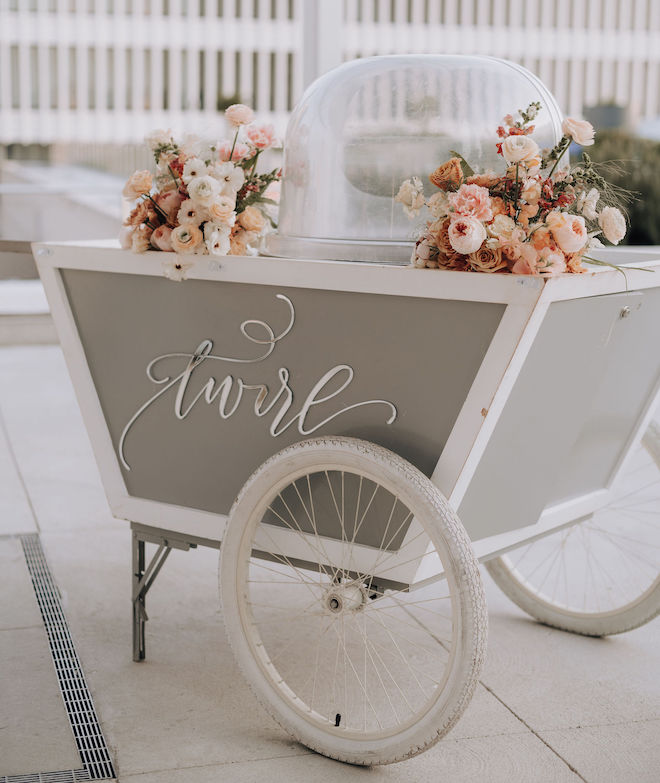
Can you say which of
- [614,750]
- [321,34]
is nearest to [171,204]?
[614,750]

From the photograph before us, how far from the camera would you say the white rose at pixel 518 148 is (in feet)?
6.71

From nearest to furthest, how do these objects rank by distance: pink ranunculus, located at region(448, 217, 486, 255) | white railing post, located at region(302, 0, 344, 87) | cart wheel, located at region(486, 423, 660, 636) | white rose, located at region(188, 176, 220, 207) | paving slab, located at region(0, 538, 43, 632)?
1. pink ranunculus, located at region(448, 217, 486, 255)
2. white rose, located at region(188, 176, 220, 207)
3. cart wheel, located at region(486, 423, 660, 636)
4. paving slab, located at region(0, 538, 43, 632)
5. white railing post, located at region(302, 0, 344, 87)

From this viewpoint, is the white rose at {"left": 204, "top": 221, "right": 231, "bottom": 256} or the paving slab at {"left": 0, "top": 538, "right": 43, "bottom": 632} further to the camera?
the paving slab at {"left": 0, "top": 538, "right": 43, "bottom": 632}

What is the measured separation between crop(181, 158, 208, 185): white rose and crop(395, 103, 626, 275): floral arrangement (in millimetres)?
509

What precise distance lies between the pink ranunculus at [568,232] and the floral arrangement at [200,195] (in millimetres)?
719

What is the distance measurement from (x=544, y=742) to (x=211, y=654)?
0.87 metres

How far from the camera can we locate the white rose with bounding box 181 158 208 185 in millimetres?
2398

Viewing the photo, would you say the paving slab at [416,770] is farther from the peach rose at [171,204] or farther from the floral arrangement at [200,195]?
the peach rose at [171,204]

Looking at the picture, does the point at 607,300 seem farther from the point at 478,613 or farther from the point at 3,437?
the point at 3,437

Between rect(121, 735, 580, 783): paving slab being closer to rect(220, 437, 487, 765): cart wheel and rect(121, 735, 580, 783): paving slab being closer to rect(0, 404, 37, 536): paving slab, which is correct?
rect(220, 437, 487, 765): cart wheel

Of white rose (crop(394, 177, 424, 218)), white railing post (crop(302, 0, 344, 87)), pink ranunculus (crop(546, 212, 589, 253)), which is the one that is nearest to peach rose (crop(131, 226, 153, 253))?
white rose (crop(394, 177, 424, 218))

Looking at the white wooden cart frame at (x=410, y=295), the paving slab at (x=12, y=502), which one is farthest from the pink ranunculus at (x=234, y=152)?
the paving slab at (x=12, y=502)

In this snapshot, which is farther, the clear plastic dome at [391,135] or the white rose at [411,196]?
the clear plastic dome at [391,135]

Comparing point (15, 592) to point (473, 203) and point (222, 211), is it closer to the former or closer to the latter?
point (222, 211)
